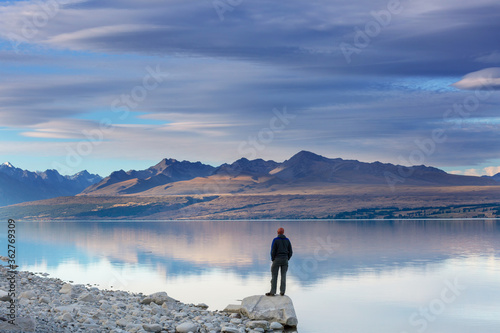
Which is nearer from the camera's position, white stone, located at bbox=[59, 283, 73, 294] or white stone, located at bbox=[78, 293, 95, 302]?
white stone, located at bbox=[78, 293, 95, 302]

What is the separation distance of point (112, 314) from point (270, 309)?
6.00m

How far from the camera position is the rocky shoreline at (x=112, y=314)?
1833 centimetres

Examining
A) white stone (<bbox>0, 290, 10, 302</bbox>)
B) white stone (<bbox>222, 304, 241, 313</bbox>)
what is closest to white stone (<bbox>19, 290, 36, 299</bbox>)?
white stone (<bbox>0, 290, 10, 302</bbox>)

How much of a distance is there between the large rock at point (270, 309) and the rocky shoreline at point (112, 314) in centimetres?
24

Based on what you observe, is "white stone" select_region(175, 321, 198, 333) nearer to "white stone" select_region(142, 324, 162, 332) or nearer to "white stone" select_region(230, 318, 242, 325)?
"white stone" select_region(142, 324, 162, 332)

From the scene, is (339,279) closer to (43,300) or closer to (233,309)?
(233,309)

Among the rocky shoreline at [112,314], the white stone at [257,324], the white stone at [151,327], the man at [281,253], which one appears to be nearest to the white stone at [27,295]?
the rocky shoreline at [112,314]

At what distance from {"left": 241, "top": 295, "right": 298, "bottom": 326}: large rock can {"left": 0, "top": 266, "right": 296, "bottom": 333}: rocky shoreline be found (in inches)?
9.3

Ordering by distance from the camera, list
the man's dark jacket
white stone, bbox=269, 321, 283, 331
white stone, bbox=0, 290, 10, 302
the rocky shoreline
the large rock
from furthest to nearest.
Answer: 1. the man's dark jacket
2. the large rock
3. white stone, bbox=269, 321, 283, 331
4. white stone, bbox=0, 290, 10, 302
5. the rocky shoreline

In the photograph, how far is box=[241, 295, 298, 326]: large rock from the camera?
22.1 meters

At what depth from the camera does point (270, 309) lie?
73.8ft

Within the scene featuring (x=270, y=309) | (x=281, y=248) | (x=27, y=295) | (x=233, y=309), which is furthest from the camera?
(x=233, y=309)

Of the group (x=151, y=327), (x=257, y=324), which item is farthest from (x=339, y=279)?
(x=151, y=327)

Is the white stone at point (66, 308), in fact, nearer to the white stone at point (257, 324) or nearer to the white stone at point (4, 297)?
the white stone at point (4, 297)
